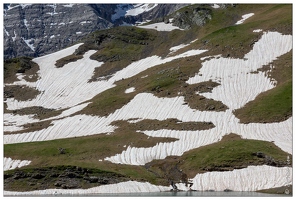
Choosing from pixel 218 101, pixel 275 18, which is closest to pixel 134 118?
pixel 218 101

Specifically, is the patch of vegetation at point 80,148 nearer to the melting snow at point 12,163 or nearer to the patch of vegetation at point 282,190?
the melting snow at point 12,163

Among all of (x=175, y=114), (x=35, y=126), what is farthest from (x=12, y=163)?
(x=175, y=114)

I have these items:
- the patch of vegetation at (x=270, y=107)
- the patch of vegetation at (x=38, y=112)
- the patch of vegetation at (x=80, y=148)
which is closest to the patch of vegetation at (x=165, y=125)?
the patch of vegetation at (x=80, y=148)

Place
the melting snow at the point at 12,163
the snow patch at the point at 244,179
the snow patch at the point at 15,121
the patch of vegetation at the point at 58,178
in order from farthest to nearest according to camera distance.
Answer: the snow patch at the point at 15,121, the melting snow at the point at 12,163, the patch of vegetation at the point at 58,178, the snow patch at the point at 244,179

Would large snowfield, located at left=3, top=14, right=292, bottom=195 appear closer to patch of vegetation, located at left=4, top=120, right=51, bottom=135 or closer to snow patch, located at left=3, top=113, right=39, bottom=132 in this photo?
snow patch, located at left=3, top=113, right=39, bottom=132

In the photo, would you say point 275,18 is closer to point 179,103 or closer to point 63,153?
point 179,103

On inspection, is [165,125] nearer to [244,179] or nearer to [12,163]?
[244,179]
